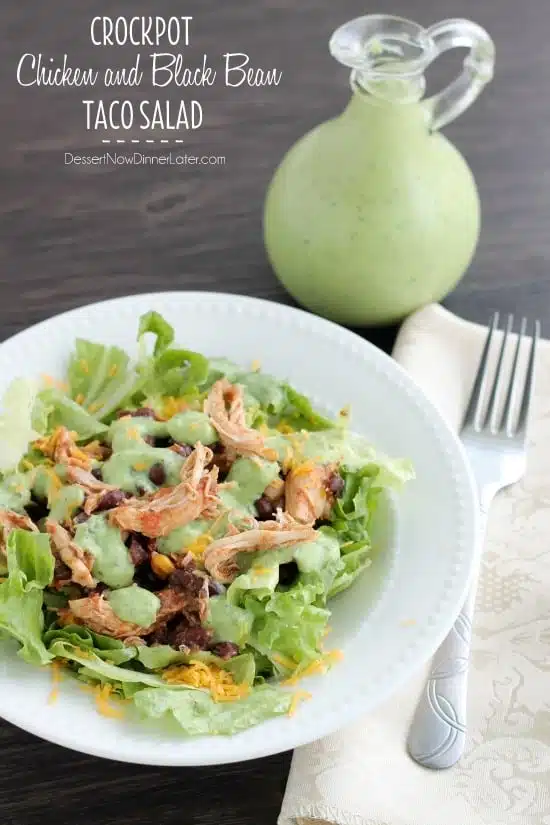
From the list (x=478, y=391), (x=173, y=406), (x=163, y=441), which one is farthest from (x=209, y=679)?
(x=478, y=391)

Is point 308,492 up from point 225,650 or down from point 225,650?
up

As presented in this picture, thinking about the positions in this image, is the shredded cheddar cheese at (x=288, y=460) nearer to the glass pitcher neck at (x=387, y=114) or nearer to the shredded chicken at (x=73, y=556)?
the shredded chicken at (x=73, y=556)

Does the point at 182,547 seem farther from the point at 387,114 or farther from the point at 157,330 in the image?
the point at 387,114

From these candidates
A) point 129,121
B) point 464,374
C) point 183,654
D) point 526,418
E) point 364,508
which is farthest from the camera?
point 129,121

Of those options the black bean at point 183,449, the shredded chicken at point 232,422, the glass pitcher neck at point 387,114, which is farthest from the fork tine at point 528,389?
the black bean at point 183,449

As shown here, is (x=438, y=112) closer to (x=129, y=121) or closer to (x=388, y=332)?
(x=388, y=332)

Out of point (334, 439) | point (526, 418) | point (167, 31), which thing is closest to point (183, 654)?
point (334, 439)
